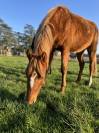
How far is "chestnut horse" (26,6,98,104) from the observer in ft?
18.0

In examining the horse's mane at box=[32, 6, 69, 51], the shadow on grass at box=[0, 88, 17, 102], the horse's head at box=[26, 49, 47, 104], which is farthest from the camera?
the horse's mane at box=[32, 6, 69, 51]

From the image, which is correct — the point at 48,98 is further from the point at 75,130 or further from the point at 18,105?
the point at 75,130

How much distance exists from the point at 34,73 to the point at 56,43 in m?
1.91

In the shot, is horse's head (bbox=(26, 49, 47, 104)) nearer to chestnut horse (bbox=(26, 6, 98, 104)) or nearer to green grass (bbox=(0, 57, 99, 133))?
chestnut horse (bbox=(26, 6, 98, 104))

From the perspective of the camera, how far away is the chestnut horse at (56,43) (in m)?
5.50

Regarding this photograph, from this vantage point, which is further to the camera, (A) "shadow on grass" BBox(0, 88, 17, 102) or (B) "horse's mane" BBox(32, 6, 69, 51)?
(B) "horse's mane" BBox(32, 6, 69, 51)

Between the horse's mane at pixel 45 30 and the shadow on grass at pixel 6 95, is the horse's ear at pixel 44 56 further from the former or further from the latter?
the shadow on grass at pixel 6 95

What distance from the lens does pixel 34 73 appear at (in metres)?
5.45

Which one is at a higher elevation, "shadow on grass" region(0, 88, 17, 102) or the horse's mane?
the horse's mane

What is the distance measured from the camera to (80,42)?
8664 mm

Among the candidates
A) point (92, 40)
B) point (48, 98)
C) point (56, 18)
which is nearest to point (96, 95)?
point (48, 98)

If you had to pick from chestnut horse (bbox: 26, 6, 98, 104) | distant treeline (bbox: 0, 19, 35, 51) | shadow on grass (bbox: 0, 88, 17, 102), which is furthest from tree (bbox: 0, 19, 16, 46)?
shadow on grass (bbox: 0, 88, 17, 102)

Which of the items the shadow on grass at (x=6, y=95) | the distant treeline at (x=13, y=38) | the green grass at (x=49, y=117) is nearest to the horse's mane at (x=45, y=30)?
the shadow on grass at (x=6, y=95)

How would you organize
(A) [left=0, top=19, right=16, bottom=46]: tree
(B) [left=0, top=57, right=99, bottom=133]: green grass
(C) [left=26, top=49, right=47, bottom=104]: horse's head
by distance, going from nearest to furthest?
(B) [left=0, top=57, right=99, bottom=133]: green grass, (C) [left=26, top=49, right=47, bottom=104]: horse's head, (A) [left=0, top=19, right=16, bottom=46]: tree
